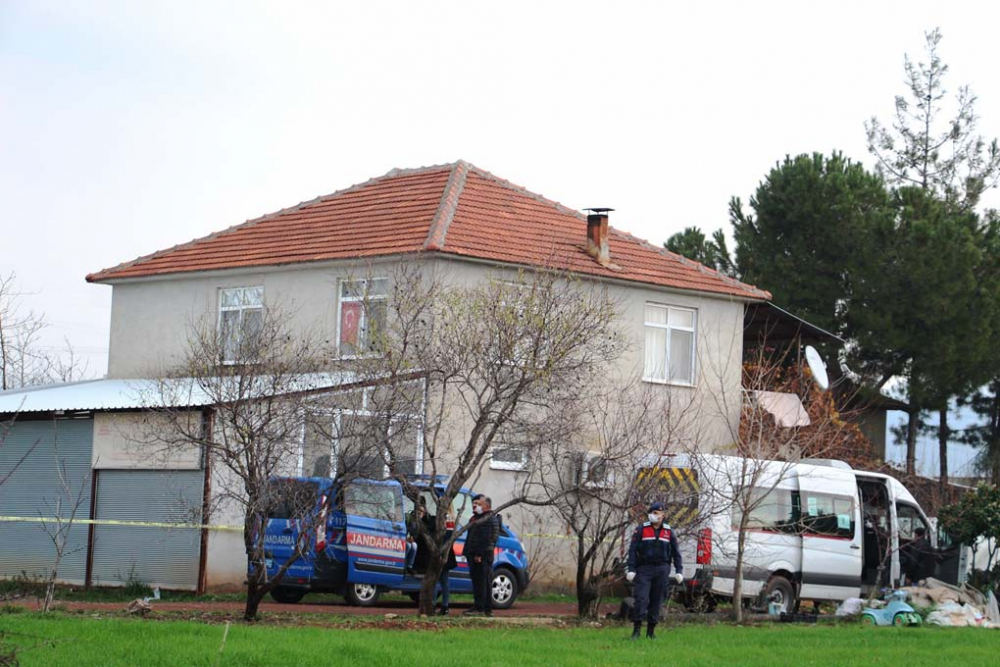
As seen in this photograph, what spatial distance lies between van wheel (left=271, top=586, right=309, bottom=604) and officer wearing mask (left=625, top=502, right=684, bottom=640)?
229 inches

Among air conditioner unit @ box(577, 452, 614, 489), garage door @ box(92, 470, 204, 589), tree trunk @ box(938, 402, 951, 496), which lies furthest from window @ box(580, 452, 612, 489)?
tree trunk @ box(938, 402, 951, 496)

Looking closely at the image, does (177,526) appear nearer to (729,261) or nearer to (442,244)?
(442,244)

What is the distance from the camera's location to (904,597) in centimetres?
2169

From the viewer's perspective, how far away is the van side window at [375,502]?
64.4 feet

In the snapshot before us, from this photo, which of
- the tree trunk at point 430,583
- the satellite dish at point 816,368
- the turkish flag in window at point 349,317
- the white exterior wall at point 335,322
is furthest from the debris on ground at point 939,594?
the turkish flag in window at point 349,317

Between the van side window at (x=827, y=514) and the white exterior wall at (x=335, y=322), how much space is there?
12.8ft

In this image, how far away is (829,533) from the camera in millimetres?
22906

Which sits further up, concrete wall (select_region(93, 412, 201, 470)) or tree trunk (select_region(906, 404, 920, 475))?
tree trunk (select_region(906, 404, 920, 475))

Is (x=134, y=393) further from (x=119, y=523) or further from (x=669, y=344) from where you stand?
(x=669, y=344)

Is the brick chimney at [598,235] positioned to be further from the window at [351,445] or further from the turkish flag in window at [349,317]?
the window at [351,445]

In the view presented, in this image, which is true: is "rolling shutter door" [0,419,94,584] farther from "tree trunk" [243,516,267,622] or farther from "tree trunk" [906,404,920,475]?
"tree trunk" [906,404,920,475]

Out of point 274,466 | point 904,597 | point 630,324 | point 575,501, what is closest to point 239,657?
point 274,466

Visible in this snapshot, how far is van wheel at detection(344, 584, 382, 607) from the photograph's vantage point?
67.6 feet

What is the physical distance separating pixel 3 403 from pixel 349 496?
1012 centimetres
